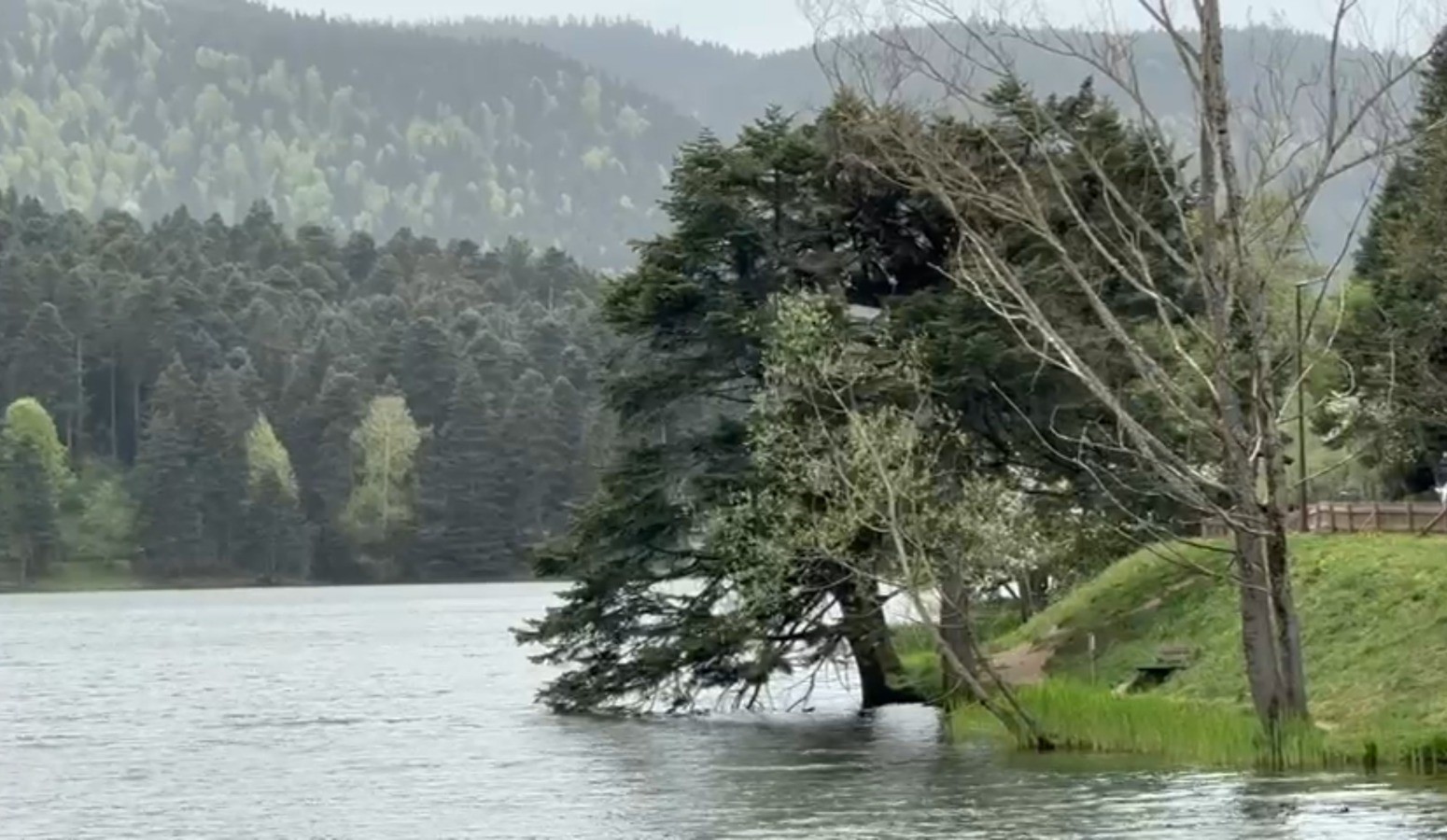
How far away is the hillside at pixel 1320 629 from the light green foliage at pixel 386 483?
110 meters

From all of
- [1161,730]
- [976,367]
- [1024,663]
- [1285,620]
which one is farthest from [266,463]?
[1285,620]

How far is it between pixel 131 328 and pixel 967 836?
15439 centimetres

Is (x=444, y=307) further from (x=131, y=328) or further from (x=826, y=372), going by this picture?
(x=826, y=372)

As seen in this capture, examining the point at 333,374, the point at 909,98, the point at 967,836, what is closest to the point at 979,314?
the point at 909,98

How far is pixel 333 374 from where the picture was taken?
172 metres

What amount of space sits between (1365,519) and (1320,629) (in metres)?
14.0

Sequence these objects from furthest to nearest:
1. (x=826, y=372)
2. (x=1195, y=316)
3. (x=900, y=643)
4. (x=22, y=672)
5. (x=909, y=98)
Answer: (x=22, y=672) → (x=900, y=643) → (x=1195, y=316) → (x=826, y=372) → (x=909, y=98)

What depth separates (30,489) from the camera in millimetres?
154500

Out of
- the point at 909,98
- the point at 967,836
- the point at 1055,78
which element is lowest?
the point at 967,836

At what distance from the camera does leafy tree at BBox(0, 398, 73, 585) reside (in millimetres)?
154625

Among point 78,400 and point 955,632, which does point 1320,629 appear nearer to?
point 955,632

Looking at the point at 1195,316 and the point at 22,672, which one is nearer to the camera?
the point at 1195,316

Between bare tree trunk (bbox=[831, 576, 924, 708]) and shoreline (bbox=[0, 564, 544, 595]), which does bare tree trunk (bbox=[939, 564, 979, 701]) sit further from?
shoreline (bbox=[0, 564, 544, 595])

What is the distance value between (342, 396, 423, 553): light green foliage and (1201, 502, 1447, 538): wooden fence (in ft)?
360
